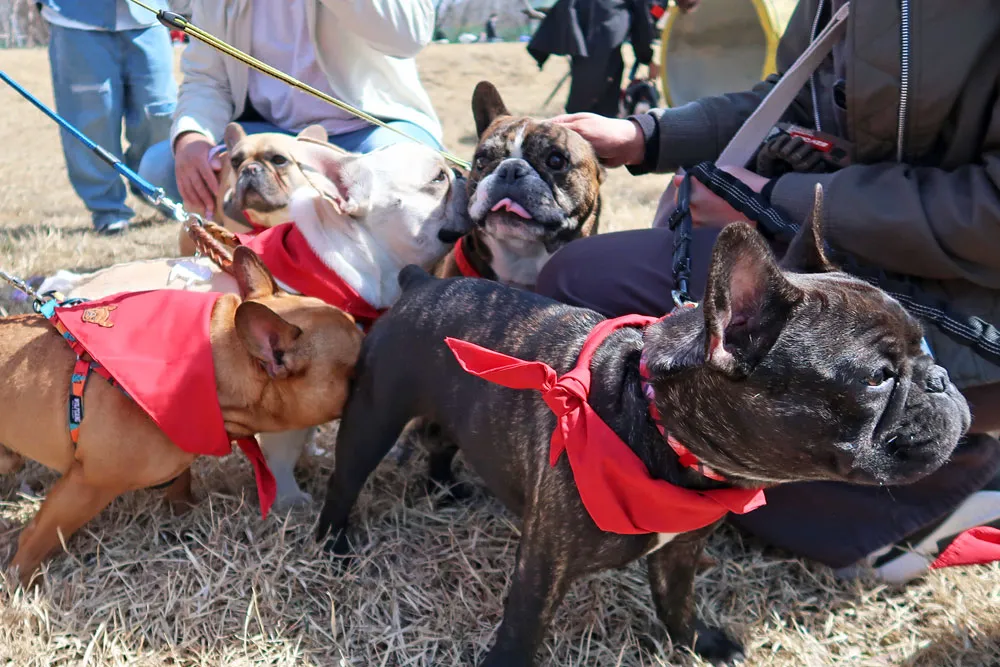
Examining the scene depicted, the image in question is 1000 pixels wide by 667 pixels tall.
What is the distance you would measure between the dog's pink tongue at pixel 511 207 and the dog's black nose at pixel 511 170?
0.08 metres

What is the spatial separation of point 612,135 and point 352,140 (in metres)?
1.36

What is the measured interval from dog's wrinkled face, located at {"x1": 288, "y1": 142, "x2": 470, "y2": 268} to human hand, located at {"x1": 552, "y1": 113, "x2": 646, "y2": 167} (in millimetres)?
565

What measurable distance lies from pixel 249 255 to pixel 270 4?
5.73 ft

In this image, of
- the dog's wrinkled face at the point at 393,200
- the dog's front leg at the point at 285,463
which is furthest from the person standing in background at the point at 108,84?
the dog's front leg at the point at 285,463

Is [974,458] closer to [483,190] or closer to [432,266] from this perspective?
[483,190]

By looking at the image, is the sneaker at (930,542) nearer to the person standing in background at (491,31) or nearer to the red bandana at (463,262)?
the red bandana at (463,262)

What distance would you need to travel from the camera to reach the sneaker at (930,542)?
2.38 m

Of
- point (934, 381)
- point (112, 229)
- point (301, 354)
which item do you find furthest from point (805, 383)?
point (112, 229)

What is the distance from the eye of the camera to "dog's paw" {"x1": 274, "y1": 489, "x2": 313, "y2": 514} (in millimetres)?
2709

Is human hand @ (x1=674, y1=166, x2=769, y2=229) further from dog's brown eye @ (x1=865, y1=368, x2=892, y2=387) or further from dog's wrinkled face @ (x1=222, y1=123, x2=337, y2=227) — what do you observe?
dog's wrinkled face @ (x1=222, y1=123, x2=337, y2=227)

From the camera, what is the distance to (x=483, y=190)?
2.97 metres

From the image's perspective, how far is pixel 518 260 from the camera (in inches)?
124

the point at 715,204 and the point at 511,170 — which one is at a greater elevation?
the point at 715,204

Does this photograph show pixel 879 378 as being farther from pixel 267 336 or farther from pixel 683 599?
pixel 267 336
